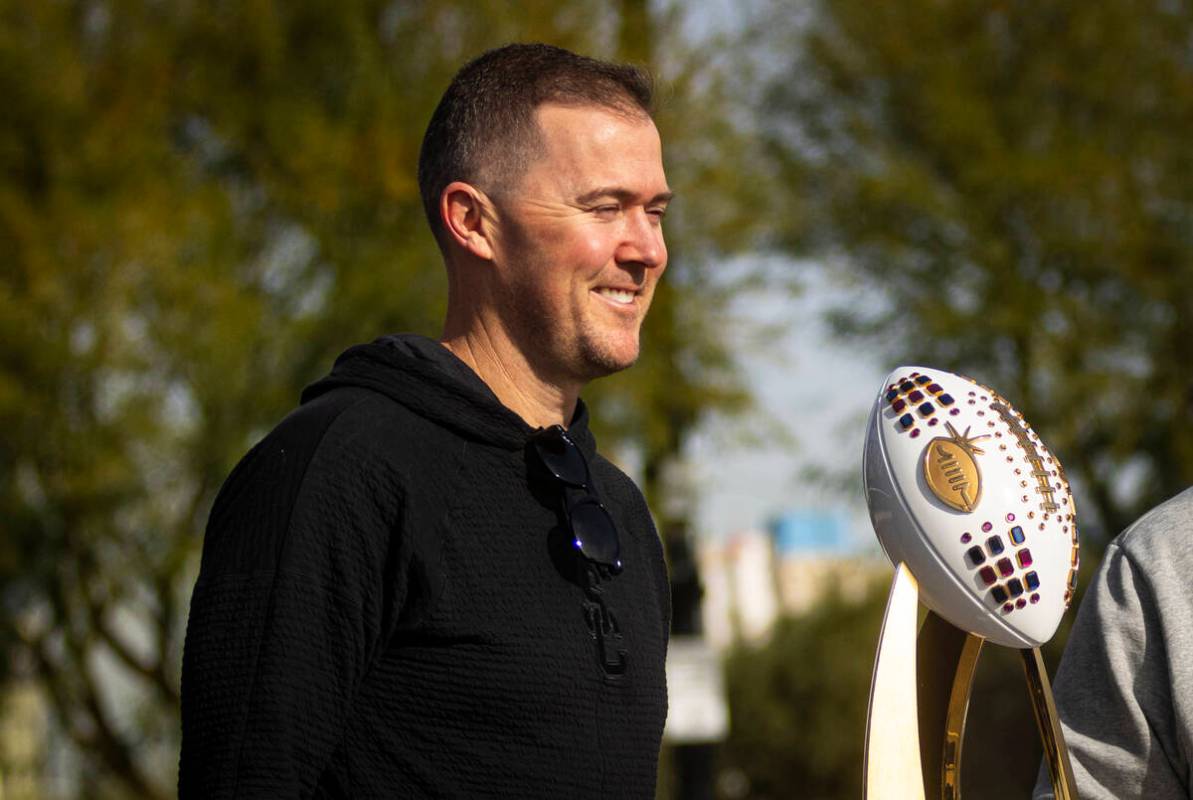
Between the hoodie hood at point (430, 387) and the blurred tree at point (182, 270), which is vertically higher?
the blurred tree at point (182, 270)

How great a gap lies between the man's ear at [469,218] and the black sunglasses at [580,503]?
27cm

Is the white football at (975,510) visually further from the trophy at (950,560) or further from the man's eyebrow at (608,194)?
the man's eyebrow at (608,194)

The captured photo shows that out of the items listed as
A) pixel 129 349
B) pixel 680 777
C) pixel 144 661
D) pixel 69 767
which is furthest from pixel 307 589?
pixel 69 767

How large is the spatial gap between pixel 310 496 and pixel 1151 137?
9.85 metres

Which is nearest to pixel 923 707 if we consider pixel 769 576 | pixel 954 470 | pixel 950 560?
pixel 950 560

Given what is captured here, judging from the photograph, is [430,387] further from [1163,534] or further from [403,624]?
[1163,534]

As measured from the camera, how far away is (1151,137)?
10.9 metres

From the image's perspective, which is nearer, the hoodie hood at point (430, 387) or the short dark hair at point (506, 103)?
the hoodie hood at point (430, 387)

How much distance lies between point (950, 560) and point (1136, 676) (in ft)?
1.58

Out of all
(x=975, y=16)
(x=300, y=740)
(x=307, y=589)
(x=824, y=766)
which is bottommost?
(x=824, y=766)

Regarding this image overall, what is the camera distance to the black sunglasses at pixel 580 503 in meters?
2.21

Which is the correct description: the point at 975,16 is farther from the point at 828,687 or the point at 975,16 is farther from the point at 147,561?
the point at 828,687

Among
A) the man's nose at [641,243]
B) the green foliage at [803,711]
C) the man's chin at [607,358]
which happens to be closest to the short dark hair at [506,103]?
the man's nose at [641,243]

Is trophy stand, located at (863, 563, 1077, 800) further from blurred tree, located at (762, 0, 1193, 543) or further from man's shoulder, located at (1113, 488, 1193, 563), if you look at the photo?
blurred tree, located at (762, 0, 1193, 543)
